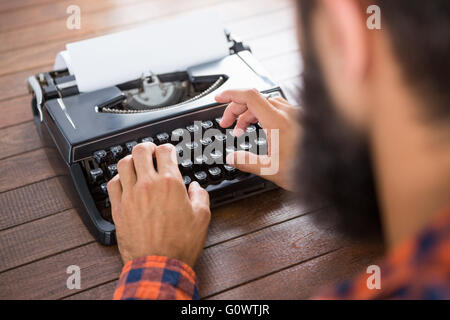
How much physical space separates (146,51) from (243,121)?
33 centimetres

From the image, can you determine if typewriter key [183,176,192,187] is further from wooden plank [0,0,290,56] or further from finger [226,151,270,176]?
wooden plank [0,0,290,56]

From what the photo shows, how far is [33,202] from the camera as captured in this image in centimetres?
110

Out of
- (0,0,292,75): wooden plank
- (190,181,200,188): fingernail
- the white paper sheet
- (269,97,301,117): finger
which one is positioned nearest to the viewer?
(190,181,200,188): fingernail

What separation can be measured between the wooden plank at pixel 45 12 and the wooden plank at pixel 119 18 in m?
0.03

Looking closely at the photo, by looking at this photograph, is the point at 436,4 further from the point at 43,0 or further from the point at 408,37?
the point at 43,0

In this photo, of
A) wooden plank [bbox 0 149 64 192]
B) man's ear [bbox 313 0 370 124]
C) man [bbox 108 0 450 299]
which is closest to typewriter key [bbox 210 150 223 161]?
wooden plank [bbox 0 149 64 192]

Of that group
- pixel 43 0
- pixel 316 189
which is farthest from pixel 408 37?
pixel 43 0

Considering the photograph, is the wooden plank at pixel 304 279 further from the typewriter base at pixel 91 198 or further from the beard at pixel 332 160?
→ the beard at pixel 332 160

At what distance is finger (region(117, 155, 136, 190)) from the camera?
94cm

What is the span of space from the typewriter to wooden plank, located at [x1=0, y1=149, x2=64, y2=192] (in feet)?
0.16

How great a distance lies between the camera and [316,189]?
2.08 ft

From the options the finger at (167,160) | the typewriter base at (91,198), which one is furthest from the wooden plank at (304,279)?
the finger at (167,160)

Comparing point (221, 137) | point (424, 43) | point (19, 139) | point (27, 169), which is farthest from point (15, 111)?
point (424, 43)

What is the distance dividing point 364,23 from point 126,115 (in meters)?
0.76
